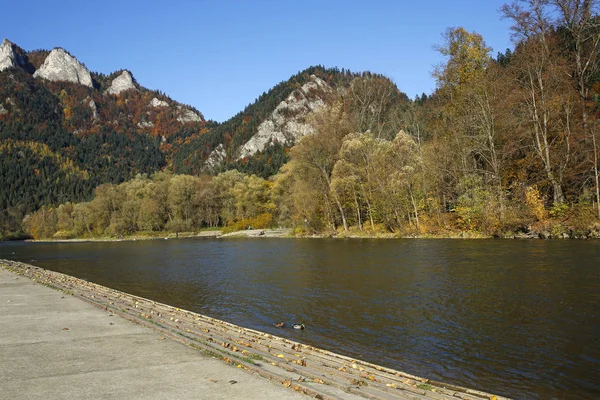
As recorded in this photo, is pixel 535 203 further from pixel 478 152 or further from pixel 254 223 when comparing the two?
pixel 254 223

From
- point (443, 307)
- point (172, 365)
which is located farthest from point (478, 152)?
point (172, 365)

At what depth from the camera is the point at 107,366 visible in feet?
27.4

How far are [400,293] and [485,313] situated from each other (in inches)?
190

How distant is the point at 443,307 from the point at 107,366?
1268cm

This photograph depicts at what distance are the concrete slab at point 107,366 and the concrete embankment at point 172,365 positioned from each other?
0.02m

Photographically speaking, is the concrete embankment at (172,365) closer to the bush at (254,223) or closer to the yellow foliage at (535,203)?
the yellow foliage at (535,203)

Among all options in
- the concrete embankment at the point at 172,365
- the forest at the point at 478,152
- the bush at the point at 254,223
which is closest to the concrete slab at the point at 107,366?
the concrete embankment at the point at 172,365

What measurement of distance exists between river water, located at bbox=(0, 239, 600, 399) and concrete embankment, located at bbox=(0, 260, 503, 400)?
8.23ft

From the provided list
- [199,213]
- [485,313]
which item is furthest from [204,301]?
[199,213]

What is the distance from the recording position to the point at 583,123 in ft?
136

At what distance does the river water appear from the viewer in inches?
410

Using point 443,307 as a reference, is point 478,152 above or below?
above

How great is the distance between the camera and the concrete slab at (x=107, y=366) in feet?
22.7

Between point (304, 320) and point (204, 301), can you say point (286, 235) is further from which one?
point (304, 320)
